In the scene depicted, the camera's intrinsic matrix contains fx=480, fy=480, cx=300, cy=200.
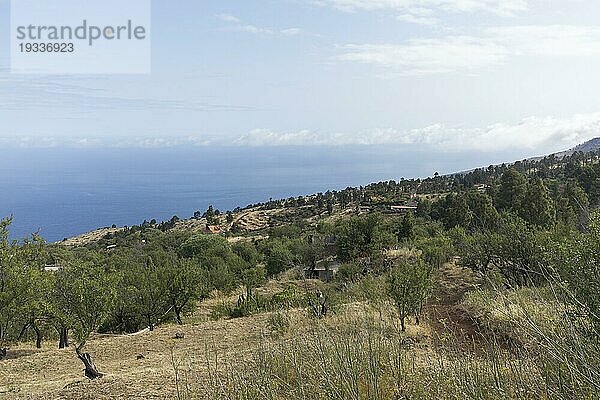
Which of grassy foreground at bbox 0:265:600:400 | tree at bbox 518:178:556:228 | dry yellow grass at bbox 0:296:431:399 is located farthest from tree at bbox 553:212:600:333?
tree at bbox 518:178:556:228

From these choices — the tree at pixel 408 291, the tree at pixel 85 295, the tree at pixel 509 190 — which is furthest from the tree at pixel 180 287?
the tree at pixel 509 190

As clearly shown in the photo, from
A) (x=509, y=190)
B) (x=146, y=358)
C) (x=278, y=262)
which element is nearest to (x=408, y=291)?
(x=146, y=358)

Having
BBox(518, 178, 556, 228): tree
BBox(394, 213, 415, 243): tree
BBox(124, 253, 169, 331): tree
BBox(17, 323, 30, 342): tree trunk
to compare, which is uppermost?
BBox(518, 178, 556, 228): tree

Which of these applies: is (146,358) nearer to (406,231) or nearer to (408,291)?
(408,291)

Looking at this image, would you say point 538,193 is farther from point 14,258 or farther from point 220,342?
point 14,258

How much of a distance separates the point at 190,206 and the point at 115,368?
178 meters

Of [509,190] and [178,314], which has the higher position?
[509,190]

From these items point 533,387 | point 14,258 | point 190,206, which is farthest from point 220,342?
point 190,206

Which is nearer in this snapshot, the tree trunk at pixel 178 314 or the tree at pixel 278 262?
the tree trunk at pixel 178 314

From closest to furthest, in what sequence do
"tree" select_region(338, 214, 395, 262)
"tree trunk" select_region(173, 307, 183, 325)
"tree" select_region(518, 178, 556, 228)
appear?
"tree trunk" select_region(173, 307, 183, 325), "tree" select_region(518, 178, 556, 228), "tree" select_region(338, 214, 395, 262)

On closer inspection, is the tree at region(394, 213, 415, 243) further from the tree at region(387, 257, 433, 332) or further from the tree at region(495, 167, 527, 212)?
the tree at region(387, 257, 433, 332)

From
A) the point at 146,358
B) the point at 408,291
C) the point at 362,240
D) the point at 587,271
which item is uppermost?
the point at 587,271

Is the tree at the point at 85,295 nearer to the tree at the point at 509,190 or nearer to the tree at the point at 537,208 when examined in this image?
the tree at the point at 537,208

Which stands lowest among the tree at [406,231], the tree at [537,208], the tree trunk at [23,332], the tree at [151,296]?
the tree trunk at [23,332]
